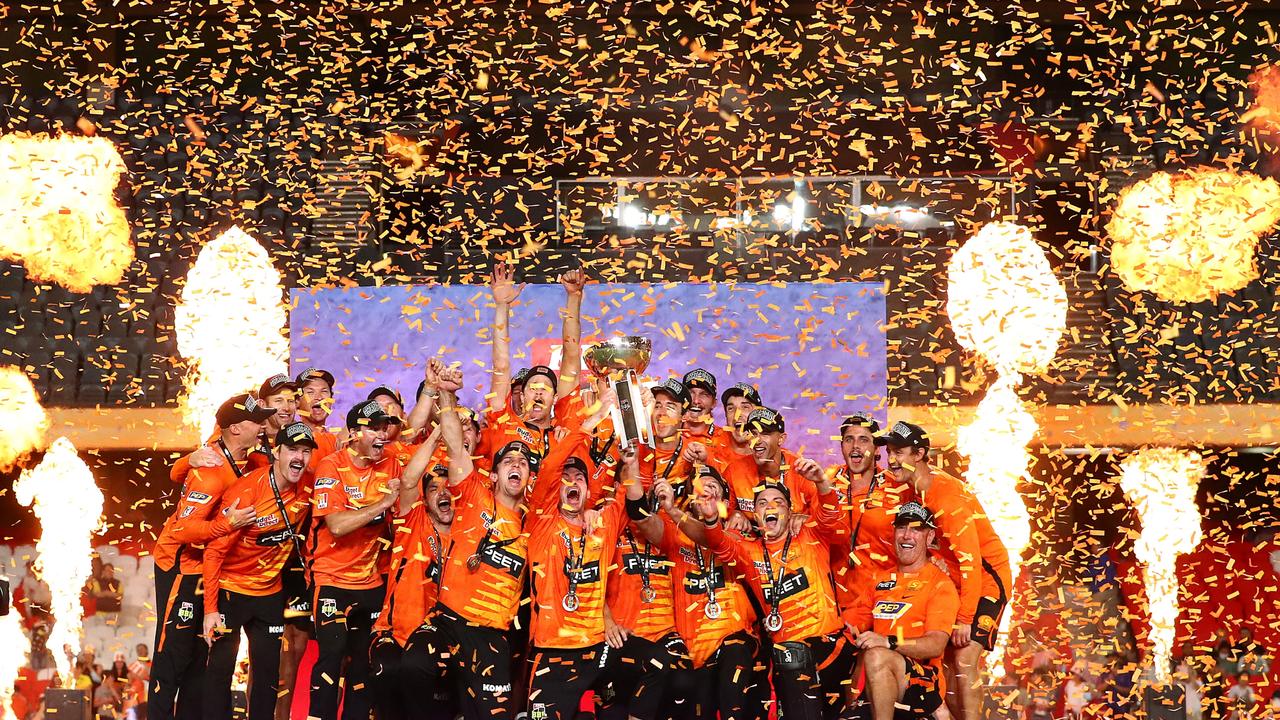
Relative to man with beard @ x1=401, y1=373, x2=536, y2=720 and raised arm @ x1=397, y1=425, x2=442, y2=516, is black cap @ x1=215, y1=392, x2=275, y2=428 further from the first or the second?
man with beard @ x1=401, y1=373, x2=536, y2=720

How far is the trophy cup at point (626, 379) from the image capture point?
23.6 ft

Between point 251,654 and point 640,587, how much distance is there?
7.46 ft

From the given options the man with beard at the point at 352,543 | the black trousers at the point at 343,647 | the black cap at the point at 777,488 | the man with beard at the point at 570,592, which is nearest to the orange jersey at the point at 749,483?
the black cap at the point at 777,488

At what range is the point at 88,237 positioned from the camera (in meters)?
16.8

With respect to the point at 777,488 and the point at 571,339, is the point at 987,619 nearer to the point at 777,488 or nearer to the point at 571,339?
the point at 777,488

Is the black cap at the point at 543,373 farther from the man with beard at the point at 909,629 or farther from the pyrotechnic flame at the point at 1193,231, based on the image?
the pyrotechnic flame at the point at 1193,231

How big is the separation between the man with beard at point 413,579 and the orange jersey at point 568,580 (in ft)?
1.99

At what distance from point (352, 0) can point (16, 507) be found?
6771mm

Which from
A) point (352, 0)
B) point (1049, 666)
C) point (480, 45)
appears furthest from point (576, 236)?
point (1049, 666)

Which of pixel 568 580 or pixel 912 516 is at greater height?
pixel 912 516

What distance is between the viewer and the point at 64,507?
53.0ft

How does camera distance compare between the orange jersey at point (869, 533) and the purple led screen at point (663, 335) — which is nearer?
the orange jersey at point (869, 533)

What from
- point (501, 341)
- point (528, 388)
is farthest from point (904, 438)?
point (501, 341)

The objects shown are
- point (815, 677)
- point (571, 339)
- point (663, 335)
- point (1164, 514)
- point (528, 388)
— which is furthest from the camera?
point (1164, 514)
